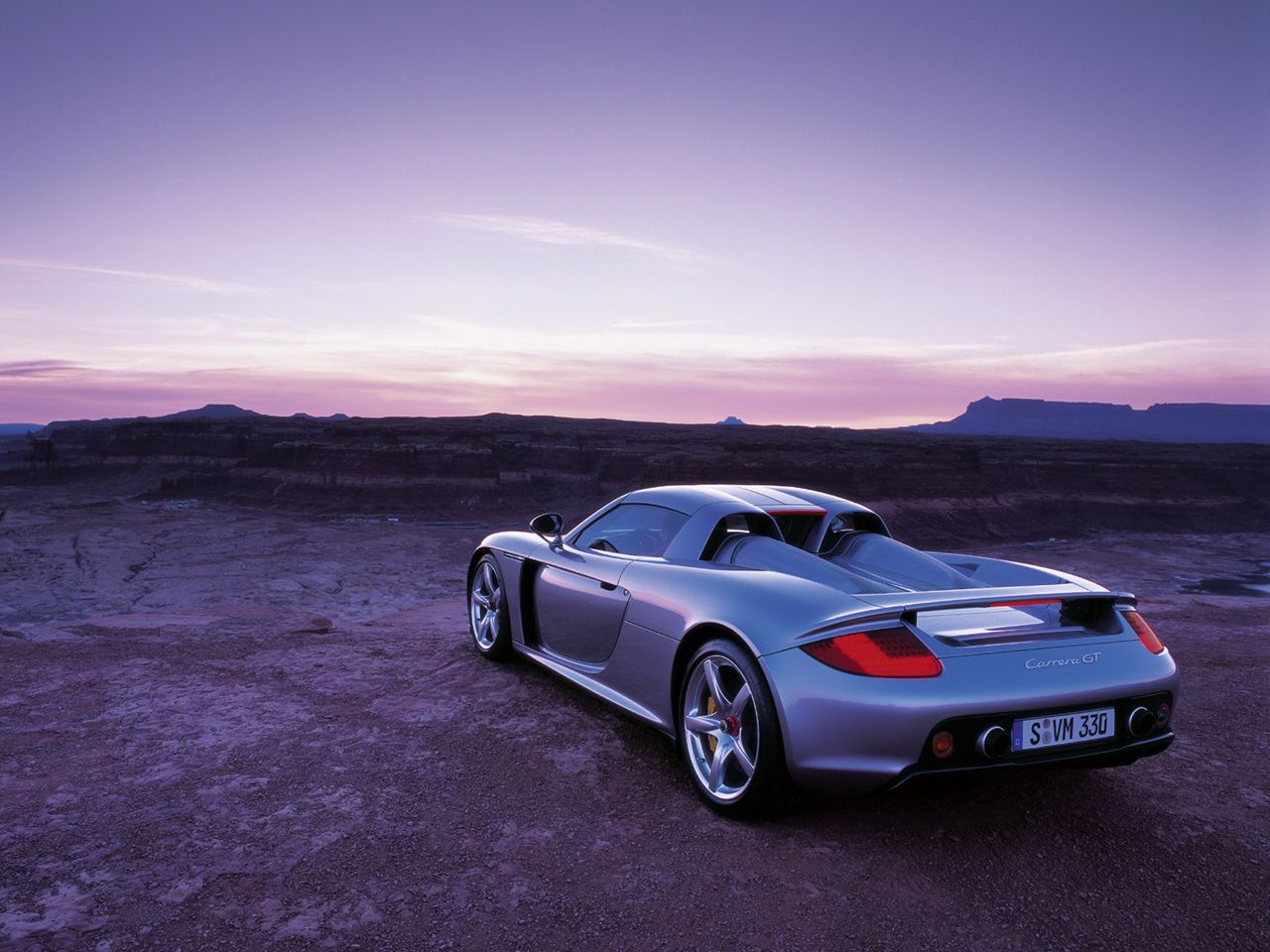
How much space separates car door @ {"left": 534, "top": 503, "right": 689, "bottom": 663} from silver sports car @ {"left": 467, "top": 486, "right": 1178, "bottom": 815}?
0.08 feet

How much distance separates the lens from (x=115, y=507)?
3198 cm

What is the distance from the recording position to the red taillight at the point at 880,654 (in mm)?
2672

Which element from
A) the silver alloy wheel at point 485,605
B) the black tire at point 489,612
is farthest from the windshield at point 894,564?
the silver alloy wheel at point 485,605

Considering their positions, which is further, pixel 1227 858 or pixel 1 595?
pixel 1 595

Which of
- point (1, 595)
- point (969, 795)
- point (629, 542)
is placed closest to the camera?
point (969, 795)

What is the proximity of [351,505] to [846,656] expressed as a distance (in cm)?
3352

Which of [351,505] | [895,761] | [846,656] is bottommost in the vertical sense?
[351,505]

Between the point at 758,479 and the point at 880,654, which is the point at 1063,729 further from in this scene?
the point at 758,479

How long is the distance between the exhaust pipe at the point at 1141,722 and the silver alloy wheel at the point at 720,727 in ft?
4.30

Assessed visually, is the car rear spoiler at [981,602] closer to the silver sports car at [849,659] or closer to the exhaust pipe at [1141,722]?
the silver sports car at [849,659]

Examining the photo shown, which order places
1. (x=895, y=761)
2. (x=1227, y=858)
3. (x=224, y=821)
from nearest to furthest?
(x=895, y=761) → (x=1227, y=858) → (x=224, y=821)

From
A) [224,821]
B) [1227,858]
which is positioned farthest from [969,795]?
[224,821]

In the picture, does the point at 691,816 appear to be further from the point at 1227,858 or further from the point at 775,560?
the point at 1227,858

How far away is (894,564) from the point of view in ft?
12.7
